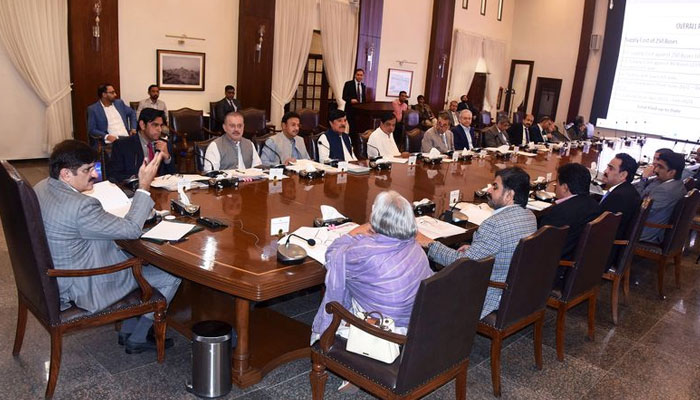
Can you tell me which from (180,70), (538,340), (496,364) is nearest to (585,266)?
(538,340)

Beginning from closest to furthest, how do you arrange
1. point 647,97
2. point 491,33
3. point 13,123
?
point 13,123 < point 647,97 < point 491,33

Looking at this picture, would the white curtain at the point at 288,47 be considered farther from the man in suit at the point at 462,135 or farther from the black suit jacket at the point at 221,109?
the man in suit at the point at 462,135

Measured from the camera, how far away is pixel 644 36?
10.7 m

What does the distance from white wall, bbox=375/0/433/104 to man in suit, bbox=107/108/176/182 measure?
694 centimetres

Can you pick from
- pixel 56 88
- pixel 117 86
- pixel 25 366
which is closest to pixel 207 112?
pixel 117 86

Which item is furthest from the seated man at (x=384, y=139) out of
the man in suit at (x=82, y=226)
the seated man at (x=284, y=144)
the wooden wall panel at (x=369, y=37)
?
the wooden wall panel at (x=369, y=37)

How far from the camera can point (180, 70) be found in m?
7.44

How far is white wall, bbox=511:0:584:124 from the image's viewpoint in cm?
1242

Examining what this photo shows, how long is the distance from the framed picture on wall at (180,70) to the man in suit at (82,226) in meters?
5.27

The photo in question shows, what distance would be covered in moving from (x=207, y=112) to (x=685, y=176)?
607 cm

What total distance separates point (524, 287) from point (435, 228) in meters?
0.60

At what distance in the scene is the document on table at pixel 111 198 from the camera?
2698 millimetres

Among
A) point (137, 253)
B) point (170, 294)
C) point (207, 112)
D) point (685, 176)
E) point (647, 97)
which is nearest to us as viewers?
point (137, 253)

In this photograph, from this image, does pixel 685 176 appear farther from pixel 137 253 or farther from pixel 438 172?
pixel 137 253
